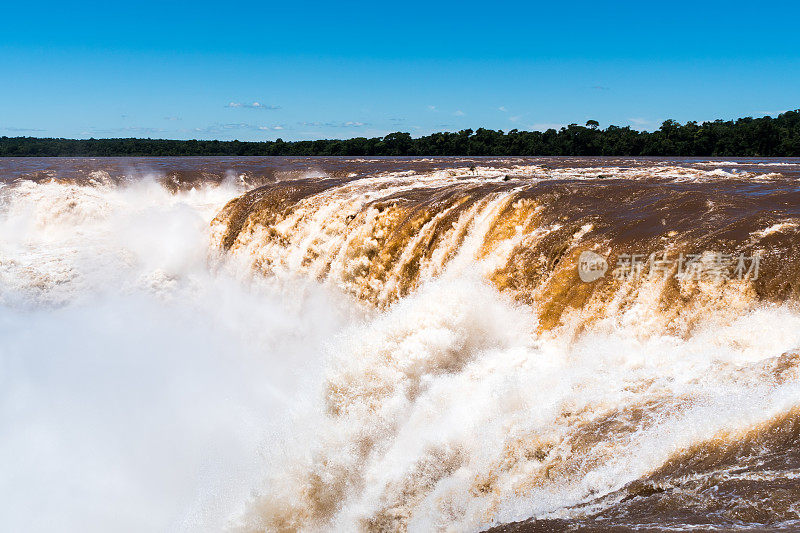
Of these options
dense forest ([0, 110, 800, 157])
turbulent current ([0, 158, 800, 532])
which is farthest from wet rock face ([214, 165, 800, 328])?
dense forest ([0, 110, 800, 157])

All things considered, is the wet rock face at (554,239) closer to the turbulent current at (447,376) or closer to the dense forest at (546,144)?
the turbulent current at (447,376)

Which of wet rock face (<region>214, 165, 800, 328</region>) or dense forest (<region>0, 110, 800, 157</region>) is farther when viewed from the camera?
dense forest (<region>0, 110, 800, 157</region>)

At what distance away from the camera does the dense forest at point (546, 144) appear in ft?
122

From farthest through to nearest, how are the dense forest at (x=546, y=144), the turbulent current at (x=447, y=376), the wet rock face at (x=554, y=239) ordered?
1. the dense forest at (x=546, y=144)
2. the wet rock face at (x=554, y=239)
3. the turbulent current at (x=447, y=376)

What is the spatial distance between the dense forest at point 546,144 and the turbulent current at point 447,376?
28.3 metres

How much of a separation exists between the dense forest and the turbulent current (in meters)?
28.3

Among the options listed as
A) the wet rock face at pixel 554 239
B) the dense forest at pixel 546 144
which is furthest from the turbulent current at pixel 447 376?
the dense forest at pixel 546 144

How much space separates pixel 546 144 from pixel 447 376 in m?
45.8

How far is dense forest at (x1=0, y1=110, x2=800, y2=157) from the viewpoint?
37.1 meters

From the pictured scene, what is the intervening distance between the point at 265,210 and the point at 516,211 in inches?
264

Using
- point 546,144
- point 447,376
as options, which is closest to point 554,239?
point 447,376

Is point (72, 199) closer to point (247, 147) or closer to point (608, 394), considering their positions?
point (608, 394)

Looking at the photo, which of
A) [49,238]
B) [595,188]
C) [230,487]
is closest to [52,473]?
[230,487]

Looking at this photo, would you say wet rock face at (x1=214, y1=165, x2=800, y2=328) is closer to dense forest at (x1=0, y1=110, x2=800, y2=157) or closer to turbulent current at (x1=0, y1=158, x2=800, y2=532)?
turbulent current at (x1=0, y1=158, x2=800, y2=532)
